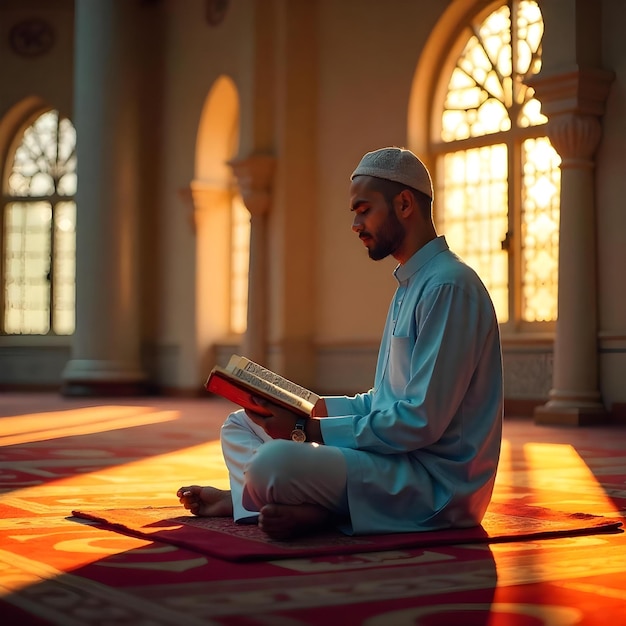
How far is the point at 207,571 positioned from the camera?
9.02ft

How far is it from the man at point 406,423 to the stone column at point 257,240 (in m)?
9.43

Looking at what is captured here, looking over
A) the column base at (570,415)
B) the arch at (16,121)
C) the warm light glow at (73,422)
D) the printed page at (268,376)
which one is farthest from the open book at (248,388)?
the arch at (16,121)

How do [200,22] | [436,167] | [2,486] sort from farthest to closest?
[200,22] < [436,167] < [2,486]

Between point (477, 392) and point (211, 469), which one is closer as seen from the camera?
point (477, 392)

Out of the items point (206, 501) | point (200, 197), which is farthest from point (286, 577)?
point (200, 197)

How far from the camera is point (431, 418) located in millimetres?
3146

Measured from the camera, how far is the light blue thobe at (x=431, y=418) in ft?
10.4

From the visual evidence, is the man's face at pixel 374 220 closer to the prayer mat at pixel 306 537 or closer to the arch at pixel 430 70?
the prayer mat at pixel 306 537

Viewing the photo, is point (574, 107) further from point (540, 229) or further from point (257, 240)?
point (257, 240)

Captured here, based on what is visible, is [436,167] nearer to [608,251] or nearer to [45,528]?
[608,251]

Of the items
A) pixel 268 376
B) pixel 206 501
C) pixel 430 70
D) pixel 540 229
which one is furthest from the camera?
pixel 430 70

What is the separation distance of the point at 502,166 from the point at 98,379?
5.87m

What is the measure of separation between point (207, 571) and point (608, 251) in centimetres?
739

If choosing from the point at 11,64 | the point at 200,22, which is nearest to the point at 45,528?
the point at 200,22
